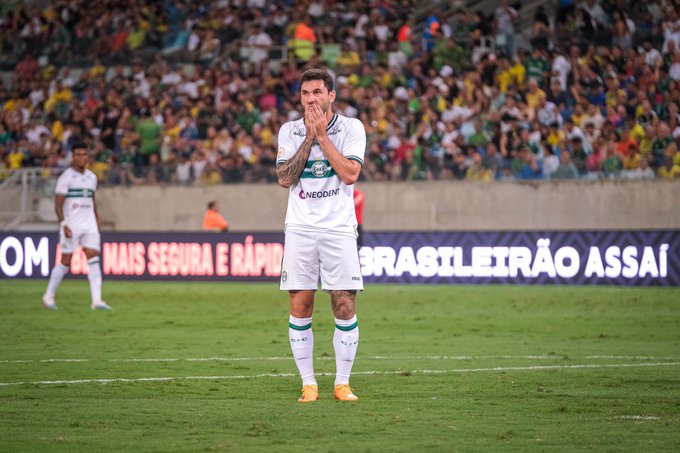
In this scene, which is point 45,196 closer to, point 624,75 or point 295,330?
point 624,75

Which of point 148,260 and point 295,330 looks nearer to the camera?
point 295,330

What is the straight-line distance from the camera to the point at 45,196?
2812 cm

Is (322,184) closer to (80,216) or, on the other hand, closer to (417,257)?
(80,216)

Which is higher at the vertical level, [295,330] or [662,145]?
[662,145]

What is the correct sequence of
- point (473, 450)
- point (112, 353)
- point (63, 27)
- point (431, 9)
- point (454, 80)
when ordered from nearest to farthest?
point (473, 450) < point (112, 353) < point (454, 80) < point (431, 9) < point (63, 27)

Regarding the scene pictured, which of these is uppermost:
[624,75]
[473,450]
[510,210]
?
[624,75]

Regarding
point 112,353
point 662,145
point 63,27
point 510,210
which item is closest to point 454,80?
point 510,210

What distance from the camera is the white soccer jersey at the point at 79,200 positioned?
18547mm

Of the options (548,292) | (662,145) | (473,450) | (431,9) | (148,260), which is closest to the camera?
(473,450)

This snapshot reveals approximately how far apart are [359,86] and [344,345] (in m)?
20.1

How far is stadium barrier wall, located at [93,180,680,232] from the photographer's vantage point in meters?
24.9

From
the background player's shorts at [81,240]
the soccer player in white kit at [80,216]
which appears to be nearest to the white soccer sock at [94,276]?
the soccer player in white kit at [80,216]

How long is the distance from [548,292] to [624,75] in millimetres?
6346

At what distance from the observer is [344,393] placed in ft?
29.6
